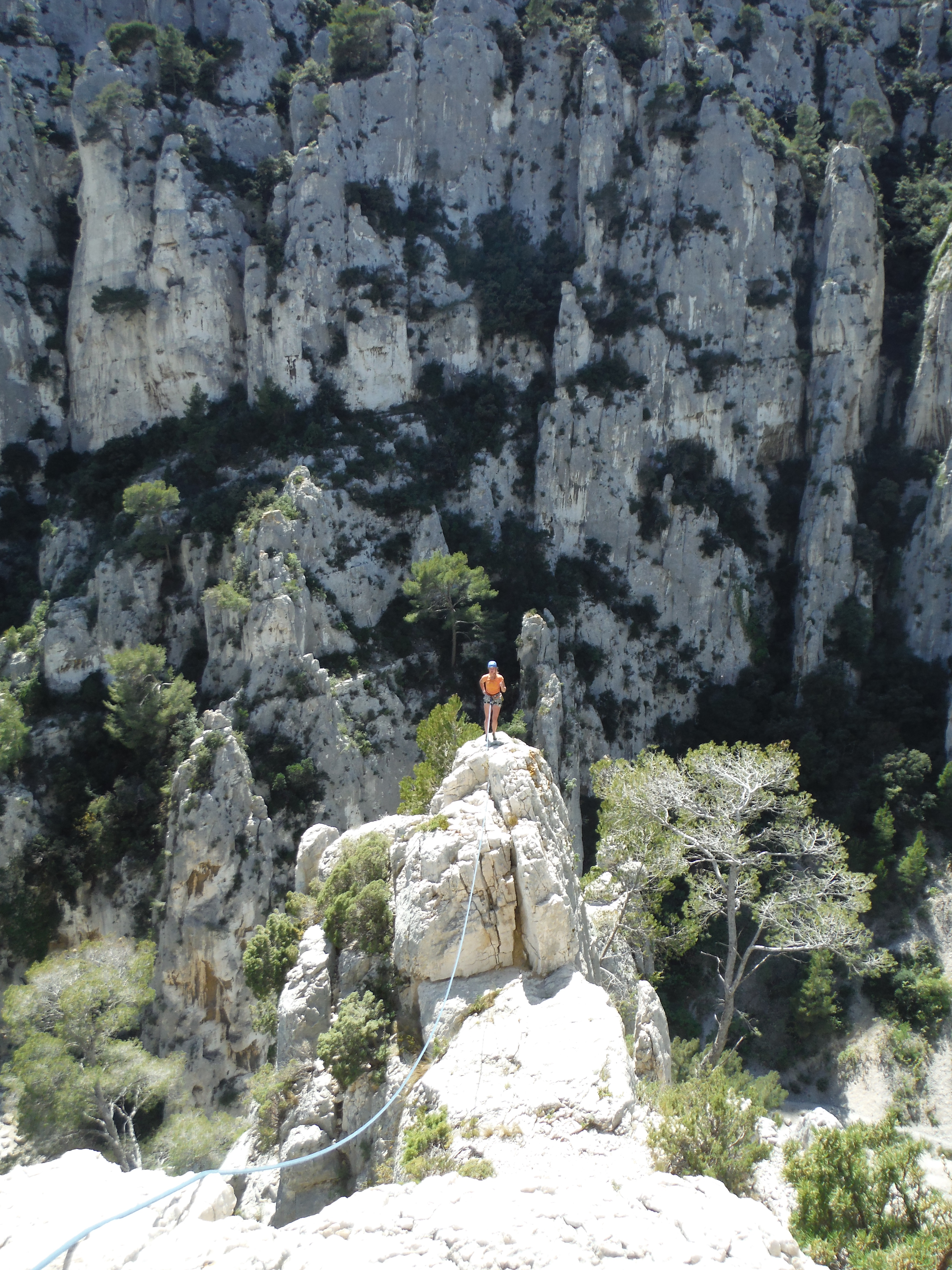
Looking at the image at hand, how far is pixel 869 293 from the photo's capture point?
4216 cm

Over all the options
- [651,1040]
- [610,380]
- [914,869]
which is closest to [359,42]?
[610,380]

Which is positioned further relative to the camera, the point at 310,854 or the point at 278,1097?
the point at 310,854

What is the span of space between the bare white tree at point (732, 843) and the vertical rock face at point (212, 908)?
14192mm

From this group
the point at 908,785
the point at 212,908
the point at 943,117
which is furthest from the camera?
the point at 943,117

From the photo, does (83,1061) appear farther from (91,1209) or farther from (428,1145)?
(428,1145)

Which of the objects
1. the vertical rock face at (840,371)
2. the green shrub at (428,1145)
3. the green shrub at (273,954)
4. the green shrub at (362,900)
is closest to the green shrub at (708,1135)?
the green shrub at (428,1145)

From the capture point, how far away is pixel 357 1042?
36.0 ft

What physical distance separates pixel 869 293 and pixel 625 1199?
48.8 meters

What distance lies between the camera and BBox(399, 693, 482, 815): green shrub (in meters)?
17.8

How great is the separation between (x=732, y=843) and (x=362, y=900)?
28.7 ft

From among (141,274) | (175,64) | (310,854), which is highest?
(175,64)

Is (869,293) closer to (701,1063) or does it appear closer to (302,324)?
(302,324)

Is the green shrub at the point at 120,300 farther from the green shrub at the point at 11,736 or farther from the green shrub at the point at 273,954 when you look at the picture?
the green shrub at the point at 273,954

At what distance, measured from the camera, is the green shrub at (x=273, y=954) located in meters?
15.6
